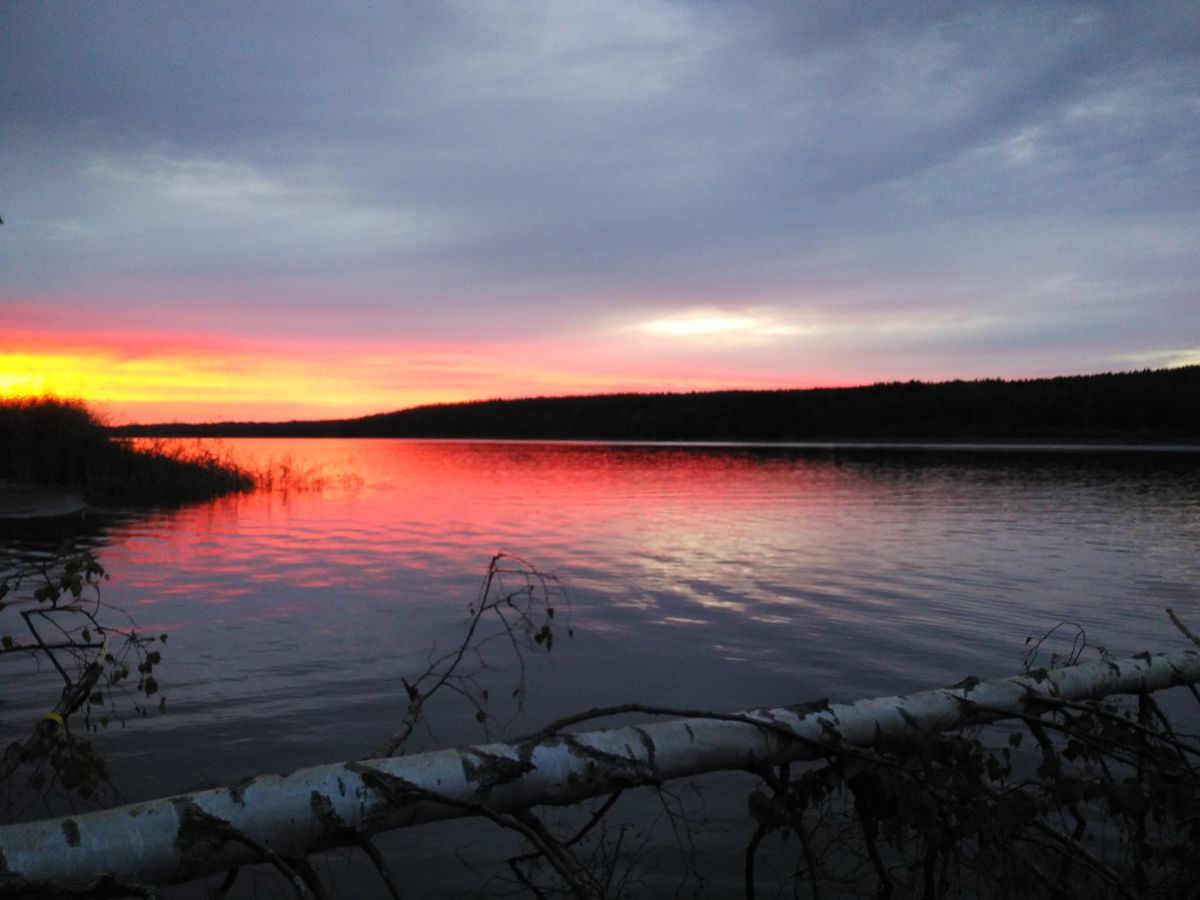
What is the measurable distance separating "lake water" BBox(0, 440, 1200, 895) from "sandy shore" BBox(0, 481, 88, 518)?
86.4 inches

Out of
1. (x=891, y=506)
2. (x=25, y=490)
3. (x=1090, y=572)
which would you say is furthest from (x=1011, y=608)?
(x=25, y=490)

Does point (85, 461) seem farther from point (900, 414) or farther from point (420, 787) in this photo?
point (900, 414)

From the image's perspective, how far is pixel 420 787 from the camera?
335 cm

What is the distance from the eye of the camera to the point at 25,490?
27156 mm

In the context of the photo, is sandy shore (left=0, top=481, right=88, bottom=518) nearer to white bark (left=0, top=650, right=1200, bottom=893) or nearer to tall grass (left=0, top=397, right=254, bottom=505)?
tall grass (left=0, top=397, right=254, bottom=505)

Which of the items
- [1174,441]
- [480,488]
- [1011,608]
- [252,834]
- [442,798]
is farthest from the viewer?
[1174,441]

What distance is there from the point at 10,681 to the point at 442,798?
7858 millimetres

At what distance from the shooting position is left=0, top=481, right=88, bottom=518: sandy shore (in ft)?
81.3

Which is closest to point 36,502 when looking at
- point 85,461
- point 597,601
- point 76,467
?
point 76,467

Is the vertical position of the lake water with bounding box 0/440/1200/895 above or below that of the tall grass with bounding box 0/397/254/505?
below

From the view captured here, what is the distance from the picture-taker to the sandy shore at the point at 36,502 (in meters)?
24.8

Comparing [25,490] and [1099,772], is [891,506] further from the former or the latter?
[25,490]

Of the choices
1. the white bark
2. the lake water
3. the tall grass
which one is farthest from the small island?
the white bark

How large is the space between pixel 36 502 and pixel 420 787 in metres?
28.0
